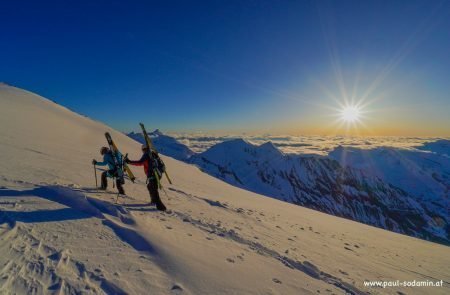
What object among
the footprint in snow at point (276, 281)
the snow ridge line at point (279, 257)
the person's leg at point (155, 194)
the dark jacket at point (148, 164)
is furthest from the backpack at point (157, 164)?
the footprint in snow at point (276, 281)

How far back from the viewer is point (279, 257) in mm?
7523

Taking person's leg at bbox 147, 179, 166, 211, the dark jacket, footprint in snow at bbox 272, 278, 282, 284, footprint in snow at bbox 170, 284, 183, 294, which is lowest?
footprint in snow at bbox 272, 278, 282, 284

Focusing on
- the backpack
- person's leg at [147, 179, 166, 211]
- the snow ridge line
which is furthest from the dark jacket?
the snow ridge line

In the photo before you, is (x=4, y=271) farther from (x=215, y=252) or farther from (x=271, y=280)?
(x=271, y=280)

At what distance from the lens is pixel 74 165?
15102 mm

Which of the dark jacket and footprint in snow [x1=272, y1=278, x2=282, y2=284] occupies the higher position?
the dark jacket

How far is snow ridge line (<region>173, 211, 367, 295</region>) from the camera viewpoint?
6.69 m

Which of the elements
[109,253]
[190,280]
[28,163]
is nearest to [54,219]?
[109,253]

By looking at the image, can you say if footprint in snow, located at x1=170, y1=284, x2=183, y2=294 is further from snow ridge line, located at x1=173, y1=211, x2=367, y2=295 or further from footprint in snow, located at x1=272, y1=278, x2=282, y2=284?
snow ridge line, located at x1=173, y1=211, x2=367, y2=295

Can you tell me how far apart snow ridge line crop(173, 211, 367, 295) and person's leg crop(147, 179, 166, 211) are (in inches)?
33.3

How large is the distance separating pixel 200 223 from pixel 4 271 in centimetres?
551

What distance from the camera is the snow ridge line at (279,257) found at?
669cm

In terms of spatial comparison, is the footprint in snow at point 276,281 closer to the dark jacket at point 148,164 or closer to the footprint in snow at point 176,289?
the footprint in snow at point 176,289

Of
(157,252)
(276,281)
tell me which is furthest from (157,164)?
(276,281)
